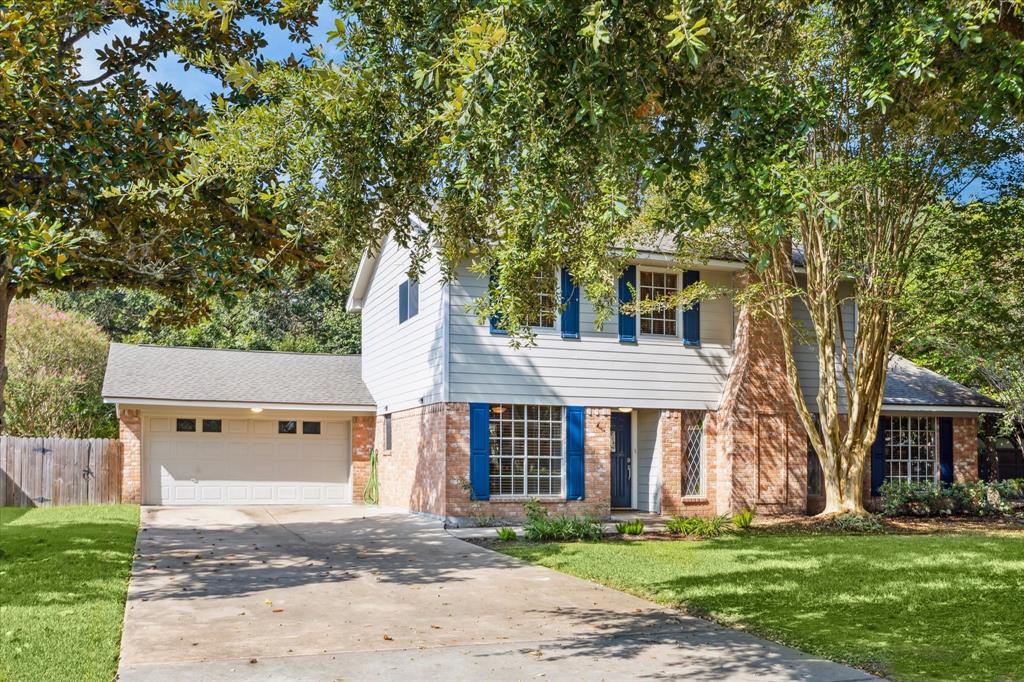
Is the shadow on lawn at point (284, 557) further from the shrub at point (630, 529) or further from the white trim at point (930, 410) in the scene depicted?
the white trim at point (930, 410)

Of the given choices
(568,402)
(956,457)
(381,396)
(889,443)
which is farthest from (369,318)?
(956,457)

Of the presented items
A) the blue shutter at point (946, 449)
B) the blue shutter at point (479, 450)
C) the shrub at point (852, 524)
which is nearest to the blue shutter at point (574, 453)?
the blue shutter at point (479, 450)

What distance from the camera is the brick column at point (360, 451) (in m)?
21.5

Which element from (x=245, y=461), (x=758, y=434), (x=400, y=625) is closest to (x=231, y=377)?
(x=245, y=461)

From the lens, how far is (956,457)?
2041 cm

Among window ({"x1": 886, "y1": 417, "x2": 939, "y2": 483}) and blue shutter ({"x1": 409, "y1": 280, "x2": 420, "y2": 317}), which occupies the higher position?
blue shutter ({"x1": 409, "y1": 280, "x2": 420, "y2": 317})

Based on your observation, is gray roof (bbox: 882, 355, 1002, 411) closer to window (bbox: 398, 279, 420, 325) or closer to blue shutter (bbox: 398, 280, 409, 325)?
window (bbox: 398, 279, 420, 325)

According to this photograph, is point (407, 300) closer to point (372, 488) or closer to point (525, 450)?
point (525, 450)

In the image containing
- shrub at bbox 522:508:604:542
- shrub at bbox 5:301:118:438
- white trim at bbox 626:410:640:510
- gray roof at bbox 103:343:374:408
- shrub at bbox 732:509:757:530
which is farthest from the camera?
shrub at bbox 5:301:118:438

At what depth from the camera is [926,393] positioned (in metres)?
20.6

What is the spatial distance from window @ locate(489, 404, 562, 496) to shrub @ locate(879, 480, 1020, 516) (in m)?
6.81

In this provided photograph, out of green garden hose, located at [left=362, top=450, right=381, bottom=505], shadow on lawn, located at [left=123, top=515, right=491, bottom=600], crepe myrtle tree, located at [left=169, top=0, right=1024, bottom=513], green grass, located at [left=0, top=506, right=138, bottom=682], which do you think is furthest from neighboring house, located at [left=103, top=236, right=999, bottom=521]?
crepe myrtle tree, located at [left=169, top=0, right=1024, bottom=513]

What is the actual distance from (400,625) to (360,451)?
13716 millimetres

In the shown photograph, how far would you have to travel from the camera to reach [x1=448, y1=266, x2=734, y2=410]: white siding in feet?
54.3
